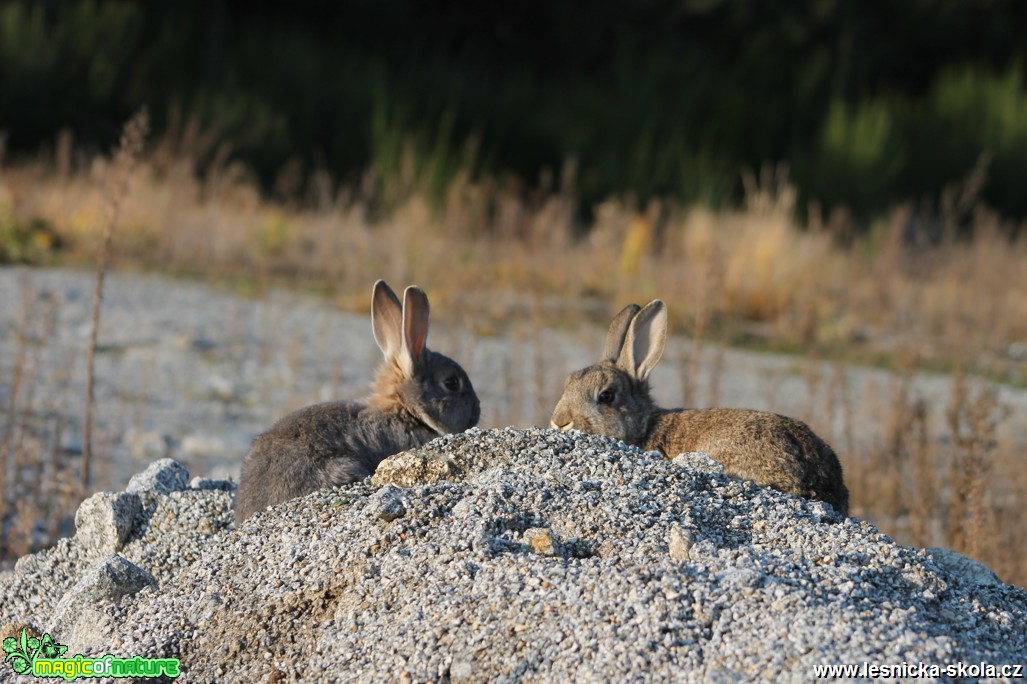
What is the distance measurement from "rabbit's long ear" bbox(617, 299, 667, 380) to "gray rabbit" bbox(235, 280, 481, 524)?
0.75 metres

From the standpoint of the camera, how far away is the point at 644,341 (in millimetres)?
6176

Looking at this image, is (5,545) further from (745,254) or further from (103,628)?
(745,254)

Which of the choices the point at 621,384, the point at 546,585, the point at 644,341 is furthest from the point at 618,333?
the point at 546,585

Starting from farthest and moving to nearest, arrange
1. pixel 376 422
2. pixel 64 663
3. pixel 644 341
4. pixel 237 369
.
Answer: pixel 237 369
pixel 644 341
pixel 376 422
pixel 64 663

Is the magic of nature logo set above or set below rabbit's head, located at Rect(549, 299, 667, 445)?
below

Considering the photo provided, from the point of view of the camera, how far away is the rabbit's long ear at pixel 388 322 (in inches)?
236

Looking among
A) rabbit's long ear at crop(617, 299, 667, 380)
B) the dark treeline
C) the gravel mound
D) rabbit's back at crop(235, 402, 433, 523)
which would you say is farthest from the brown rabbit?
the dark treeline

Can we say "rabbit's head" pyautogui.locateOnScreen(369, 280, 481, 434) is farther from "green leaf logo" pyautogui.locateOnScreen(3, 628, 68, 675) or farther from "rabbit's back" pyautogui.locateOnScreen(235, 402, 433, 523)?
"green leaf logo" pyautogui.locateOnScreen(3, 628, 68, 675)

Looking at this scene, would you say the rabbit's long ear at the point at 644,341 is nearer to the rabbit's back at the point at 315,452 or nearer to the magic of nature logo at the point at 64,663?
the rabbit's back at the point at 315,452

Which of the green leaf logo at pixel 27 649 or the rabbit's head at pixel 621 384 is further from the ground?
the rabbit's head at pixel 621 384

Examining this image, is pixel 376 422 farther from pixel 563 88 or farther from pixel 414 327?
pixel 563 88

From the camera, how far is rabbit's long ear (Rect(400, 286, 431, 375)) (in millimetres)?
5961

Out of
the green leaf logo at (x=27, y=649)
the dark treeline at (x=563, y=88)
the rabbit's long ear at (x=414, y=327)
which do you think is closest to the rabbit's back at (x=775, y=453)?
the rabbit's long ear at (x=414, y=327)

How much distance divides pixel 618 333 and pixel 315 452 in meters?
1.75
